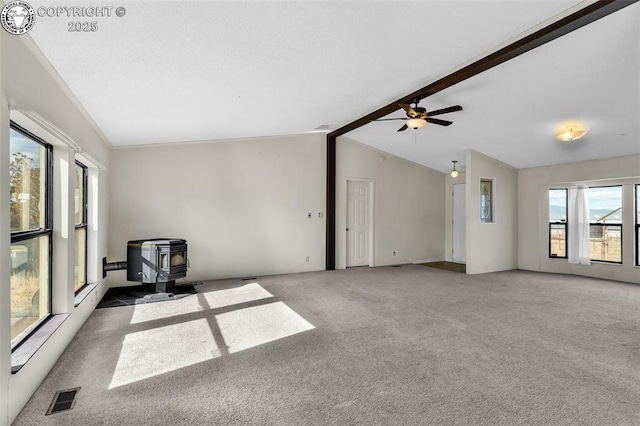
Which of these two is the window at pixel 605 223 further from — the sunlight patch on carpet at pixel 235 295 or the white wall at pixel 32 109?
the white wall at pixel 32 109

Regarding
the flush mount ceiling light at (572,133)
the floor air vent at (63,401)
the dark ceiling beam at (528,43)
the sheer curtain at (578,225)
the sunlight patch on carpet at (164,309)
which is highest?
the dark ceiling beam at (528,43)

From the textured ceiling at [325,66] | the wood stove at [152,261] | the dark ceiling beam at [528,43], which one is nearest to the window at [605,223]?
the textured ceiling at [325,66]

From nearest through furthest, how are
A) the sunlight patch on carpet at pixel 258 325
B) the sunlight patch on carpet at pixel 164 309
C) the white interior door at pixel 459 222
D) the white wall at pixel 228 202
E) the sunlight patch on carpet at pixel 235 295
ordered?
1. the sunlight patch on carpet at pixel 258 325
2. the sunlight patch on carpet at pixel 164 309
3. the sunlight patch on carpet at pixel 235 295
4. the white wall at pixel 228 202
5. the white interior door at pixel 459 222

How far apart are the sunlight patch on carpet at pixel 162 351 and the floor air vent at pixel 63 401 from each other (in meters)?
0.23

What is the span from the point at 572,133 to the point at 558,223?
2992 mm

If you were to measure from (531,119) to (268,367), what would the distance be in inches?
203

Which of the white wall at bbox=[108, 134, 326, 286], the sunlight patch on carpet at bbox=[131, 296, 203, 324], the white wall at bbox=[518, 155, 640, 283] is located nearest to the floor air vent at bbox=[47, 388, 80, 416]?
the sunlight patch on carpet at bbox=[131, 296, 203, 324]

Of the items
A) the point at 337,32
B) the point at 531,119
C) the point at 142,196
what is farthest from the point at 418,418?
the point at 142,196

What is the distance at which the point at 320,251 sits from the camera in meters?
7.17

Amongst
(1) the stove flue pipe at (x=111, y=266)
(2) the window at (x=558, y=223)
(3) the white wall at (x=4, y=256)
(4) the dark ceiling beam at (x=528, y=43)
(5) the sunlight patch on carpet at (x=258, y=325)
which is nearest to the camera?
(3) the white wall at (x=4, y=256)

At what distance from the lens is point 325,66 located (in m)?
3.35

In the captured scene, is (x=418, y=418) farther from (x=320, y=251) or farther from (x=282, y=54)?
(x=320, y=251)

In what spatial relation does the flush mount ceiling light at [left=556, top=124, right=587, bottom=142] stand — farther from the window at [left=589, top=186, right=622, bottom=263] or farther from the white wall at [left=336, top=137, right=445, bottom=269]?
the white wall at [left=336, top=137, right=445, bottom=269]

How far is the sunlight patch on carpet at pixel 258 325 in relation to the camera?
3254 mm
